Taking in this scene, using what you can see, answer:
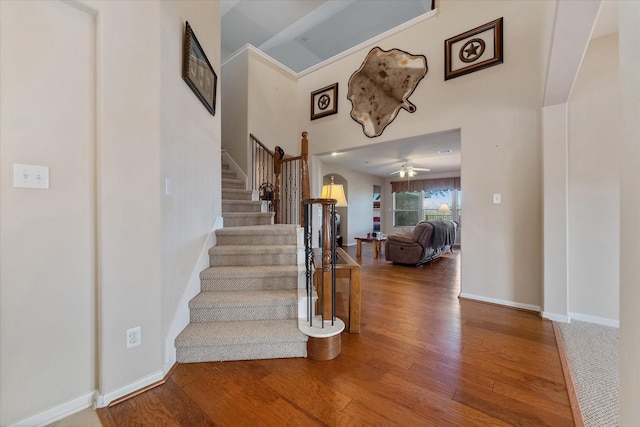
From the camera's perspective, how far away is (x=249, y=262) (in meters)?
2.55

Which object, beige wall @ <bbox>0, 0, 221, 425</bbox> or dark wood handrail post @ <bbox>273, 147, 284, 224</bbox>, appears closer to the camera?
beige wall @ <bbox>0, 0, 221, 425</bbox>

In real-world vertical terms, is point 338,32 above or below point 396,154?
above

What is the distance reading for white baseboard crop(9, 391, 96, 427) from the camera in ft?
4.06

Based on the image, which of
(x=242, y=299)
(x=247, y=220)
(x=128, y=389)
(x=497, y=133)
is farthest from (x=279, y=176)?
(x=128, y=389)

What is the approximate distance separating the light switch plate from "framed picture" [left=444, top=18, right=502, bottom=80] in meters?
3.90

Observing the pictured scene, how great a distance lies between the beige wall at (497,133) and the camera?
2771 mm

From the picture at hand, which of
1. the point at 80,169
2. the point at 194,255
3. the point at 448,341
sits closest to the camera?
the point at 80,169

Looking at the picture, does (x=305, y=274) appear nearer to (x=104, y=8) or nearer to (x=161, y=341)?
(x=161, y=341)

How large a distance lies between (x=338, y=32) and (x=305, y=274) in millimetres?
5513

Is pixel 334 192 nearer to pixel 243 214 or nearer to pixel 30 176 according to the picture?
pixel 243 214

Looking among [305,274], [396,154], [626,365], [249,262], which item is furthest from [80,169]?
[396,154]

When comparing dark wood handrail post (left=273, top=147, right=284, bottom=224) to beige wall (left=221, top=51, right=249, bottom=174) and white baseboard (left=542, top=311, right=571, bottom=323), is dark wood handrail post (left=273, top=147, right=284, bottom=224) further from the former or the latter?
white baseboard (left=542, top=311, right=571, bottom=323)

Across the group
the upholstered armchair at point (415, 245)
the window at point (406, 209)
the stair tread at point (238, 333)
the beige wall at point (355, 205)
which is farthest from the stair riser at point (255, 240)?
the window at point (406, 209)

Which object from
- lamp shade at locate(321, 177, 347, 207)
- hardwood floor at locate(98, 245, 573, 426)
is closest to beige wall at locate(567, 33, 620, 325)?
hardwood floor at locate(98, 245, 573, 426)
